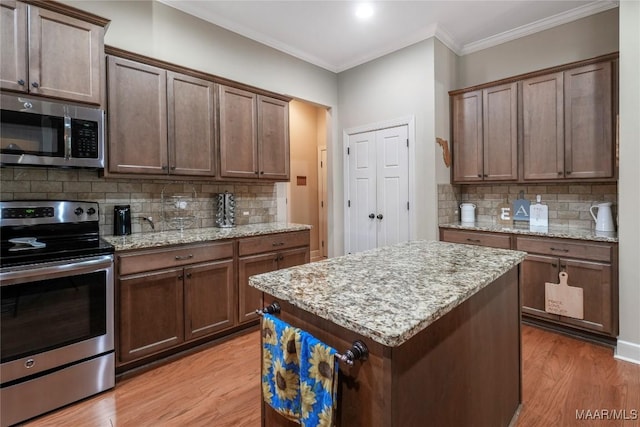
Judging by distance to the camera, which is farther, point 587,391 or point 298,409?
point 587,391

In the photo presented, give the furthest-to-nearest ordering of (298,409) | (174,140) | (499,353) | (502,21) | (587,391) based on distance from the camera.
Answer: (502,21), (174,140), (587,391), (499,353), (298,409)

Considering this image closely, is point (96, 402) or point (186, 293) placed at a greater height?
point (186, 293)

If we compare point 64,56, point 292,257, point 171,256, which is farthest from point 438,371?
point 64,56

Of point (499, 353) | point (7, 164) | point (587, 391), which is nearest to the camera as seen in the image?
point (499, 353)

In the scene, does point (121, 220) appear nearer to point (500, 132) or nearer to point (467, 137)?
point (467, 137)

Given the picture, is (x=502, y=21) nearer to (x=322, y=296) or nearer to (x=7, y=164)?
(x=322, y=296)

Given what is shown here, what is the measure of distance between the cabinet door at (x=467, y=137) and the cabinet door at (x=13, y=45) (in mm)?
3862

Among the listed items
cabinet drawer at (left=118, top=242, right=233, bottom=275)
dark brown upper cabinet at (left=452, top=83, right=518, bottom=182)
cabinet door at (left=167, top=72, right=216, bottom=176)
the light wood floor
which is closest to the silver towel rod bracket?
the light wood floor

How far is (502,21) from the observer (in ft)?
10.9

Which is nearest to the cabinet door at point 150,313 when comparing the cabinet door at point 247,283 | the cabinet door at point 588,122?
the cabinet door at point 247,283

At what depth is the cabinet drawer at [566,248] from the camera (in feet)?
8.63

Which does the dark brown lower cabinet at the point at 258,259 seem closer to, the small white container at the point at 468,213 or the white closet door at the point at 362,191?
the white closet door at the point at 362,191

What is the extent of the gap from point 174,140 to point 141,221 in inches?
30.6

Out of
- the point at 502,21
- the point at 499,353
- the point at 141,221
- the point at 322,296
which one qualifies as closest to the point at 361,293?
the point at 322,296
